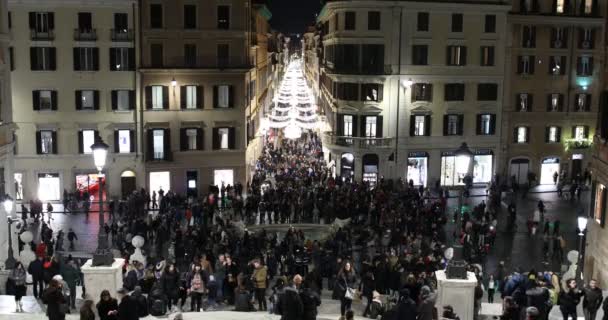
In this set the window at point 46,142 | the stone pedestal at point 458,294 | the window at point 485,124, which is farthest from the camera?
the window at point 485,124

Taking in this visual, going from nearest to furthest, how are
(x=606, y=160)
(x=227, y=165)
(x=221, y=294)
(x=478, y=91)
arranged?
(x=221, y=294), (x=606, y=160), (x=227, y=165), (x=478, y=91)

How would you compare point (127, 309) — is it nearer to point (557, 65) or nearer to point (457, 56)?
point (457, 56)

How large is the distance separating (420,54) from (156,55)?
16946 millimetres

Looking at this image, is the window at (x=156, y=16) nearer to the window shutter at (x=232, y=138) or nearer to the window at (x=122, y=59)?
the window at (x=122, y=59)

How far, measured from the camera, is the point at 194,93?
44812 mm

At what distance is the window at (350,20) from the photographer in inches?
1912

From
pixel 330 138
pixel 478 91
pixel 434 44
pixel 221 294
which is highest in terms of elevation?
pixel 434 44

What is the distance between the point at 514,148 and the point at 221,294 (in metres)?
34.5

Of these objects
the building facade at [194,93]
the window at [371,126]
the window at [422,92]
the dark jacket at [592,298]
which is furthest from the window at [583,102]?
the dark jacket at [592,298]

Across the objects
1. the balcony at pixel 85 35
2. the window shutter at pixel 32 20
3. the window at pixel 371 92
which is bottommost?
the window at pixel 371 92

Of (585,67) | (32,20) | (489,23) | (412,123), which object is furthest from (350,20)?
(32,20)

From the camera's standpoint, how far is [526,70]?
51.0 metres

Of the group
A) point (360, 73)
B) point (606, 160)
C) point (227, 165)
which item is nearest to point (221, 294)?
point (606, 160)

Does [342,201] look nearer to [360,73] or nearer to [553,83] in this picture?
[360,73]
